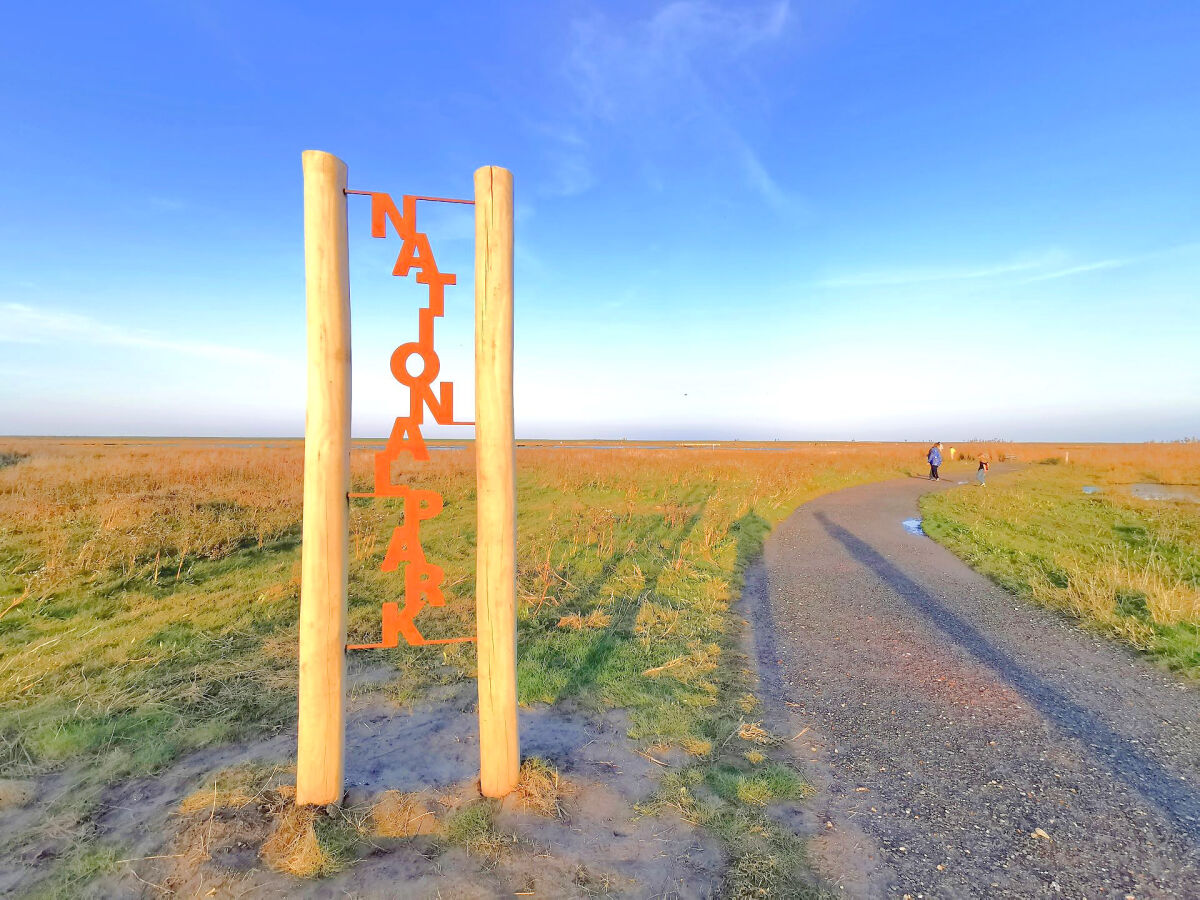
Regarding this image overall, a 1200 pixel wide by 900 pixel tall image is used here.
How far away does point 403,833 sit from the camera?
331 cm

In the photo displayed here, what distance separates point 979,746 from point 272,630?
7209mm

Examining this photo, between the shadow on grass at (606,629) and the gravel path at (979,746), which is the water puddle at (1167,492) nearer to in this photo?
the gravel path at (979,746)

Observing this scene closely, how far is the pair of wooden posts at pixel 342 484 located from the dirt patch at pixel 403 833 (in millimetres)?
297

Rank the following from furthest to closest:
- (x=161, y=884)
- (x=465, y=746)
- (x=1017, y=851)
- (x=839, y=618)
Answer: (x=839, y=618) < (x=465, y=746) < (x=1017, y=851) < (x=161, y=884)

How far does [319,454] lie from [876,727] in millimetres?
4781

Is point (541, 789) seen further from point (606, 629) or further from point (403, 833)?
point (606, 629)

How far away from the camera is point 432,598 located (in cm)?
375

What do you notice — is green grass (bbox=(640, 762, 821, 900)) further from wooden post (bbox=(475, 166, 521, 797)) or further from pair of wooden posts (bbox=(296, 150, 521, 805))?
pair of wooden posts (bbox=(296, 150, 521, 805))

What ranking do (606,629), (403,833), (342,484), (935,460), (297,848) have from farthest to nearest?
1. (935,460)
2. (606,629)
3. (342,484)
4. (403,833)
5. (297,848)

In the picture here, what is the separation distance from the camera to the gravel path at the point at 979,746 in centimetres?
307

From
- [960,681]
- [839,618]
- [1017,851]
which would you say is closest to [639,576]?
[839,618]

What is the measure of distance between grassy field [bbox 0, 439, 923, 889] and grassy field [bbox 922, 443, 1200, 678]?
4482 mm

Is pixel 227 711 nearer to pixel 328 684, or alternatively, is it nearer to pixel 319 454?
pixel 328 684

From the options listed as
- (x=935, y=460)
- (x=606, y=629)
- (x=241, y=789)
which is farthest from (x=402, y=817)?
Result: (x=935, y=460)
